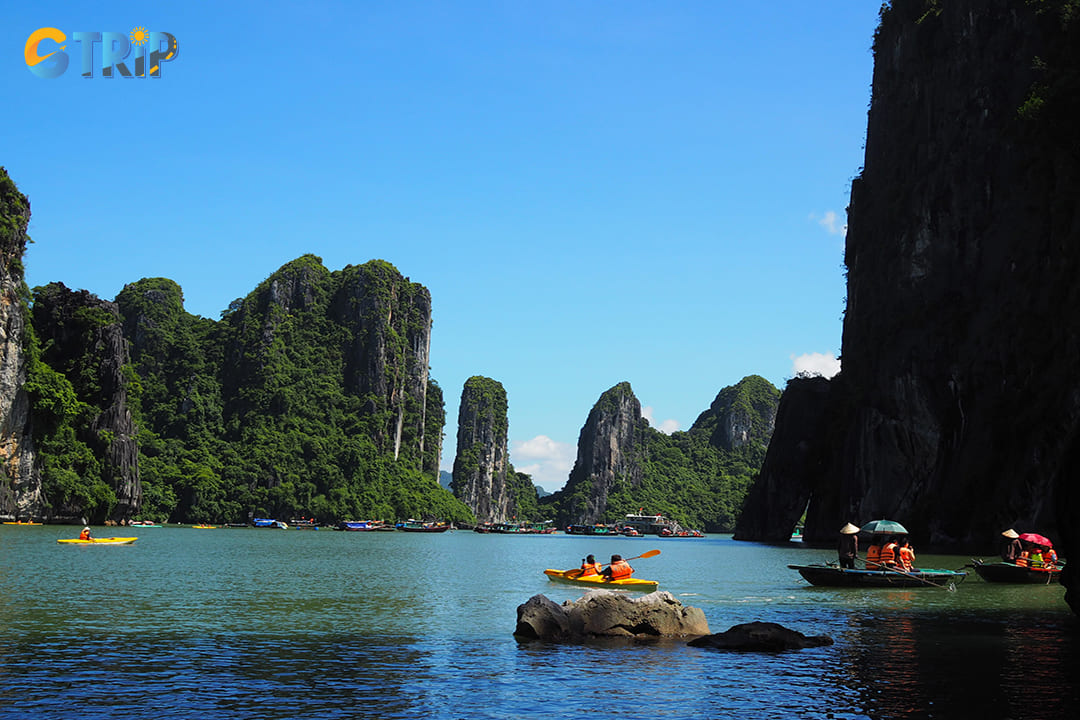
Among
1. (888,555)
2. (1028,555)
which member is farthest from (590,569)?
(1028,555)

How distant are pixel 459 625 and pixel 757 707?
31.7ft

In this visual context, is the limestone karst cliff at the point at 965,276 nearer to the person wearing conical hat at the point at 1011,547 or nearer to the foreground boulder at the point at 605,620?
the person wearing conical hat at the point at 1011,547

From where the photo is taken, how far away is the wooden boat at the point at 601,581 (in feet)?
95.4

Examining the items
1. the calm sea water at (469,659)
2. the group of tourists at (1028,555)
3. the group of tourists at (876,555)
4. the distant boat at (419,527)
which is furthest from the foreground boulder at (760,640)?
the distant boat at (419,527)

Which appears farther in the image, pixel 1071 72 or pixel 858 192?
pixel 858 192

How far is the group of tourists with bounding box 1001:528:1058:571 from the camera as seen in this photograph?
3281 cm

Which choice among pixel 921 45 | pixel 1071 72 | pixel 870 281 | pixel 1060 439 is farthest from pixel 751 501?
pixel 1071 72

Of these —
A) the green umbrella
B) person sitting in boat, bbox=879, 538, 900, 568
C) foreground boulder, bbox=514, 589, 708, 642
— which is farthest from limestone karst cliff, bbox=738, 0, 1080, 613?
foreground boulder, bbox=514, 589, 708, 642

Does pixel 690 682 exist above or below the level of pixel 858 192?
below

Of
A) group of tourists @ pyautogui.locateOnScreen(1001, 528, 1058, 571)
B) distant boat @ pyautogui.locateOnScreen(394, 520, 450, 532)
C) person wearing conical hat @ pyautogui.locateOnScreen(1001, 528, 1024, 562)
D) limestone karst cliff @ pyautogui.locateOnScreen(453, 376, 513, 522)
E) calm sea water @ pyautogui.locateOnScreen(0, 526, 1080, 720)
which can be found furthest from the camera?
limestone karst cliff @ pyautogui.locateOnScreen(453, 376, 513, 522)

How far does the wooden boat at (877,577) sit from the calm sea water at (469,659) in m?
0.95

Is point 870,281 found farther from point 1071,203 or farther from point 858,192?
point 1071,203

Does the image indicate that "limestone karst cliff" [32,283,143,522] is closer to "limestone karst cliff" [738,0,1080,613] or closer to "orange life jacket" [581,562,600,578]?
"orange life jacket" [581,562,600,578]

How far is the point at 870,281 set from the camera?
72.6 metres
